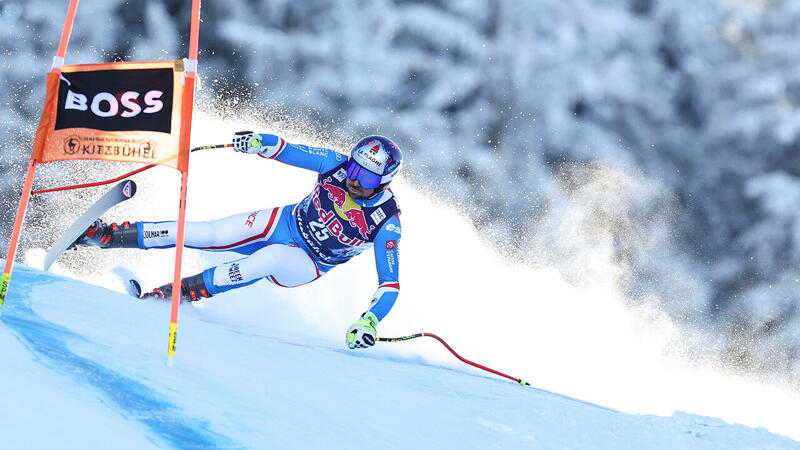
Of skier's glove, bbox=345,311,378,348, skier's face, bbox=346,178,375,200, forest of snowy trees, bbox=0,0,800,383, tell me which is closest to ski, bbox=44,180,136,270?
skier's face, bbox=346,178,375,200

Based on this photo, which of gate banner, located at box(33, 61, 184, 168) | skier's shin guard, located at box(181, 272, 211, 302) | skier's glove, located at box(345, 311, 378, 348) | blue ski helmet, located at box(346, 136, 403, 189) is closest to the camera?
gate banner, located at box(33, 61, 184, 168)

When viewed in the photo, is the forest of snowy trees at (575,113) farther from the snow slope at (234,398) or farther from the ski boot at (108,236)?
the snow slope at (234,398)

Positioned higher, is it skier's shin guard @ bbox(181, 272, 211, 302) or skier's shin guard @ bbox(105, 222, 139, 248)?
skier's shin guard @ bbox(105, 222, 139, 248)

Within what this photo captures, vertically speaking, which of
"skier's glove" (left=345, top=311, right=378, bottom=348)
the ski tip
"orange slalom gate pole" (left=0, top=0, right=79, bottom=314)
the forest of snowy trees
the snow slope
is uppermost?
the forest of snowy trees

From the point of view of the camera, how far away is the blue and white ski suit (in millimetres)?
4660

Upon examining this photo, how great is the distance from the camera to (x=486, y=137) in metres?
17.1

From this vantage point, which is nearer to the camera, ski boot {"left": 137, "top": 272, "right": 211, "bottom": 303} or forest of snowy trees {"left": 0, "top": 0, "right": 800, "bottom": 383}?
ski boot {"left": 137, "top": 272, "right": 211, "bottom": 303}

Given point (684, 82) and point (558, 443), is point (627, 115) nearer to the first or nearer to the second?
point (684, 82)

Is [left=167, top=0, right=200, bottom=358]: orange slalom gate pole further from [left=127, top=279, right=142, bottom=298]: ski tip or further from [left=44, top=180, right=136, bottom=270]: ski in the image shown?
[left=127, top=279, right=142, bottom=298]: ski tip

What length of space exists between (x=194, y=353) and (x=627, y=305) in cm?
1312

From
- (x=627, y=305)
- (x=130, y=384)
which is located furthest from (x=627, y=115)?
(x=130, y=384)

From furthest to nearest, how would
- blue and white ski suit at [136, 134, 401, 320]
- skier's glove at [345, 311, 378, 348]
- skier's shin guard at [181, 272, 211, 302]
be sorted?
skier's shin guard at [181, 272, 211, 302]
blue and white ski suit at [136, 134, 401, 320]
skier's glove at [345, 311, 378, 348]

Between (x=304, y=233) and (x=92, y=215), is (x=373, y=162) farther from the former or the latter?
(x=92, y=215)

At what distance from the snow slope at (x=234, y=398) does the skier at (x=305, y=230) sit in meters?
0.58
